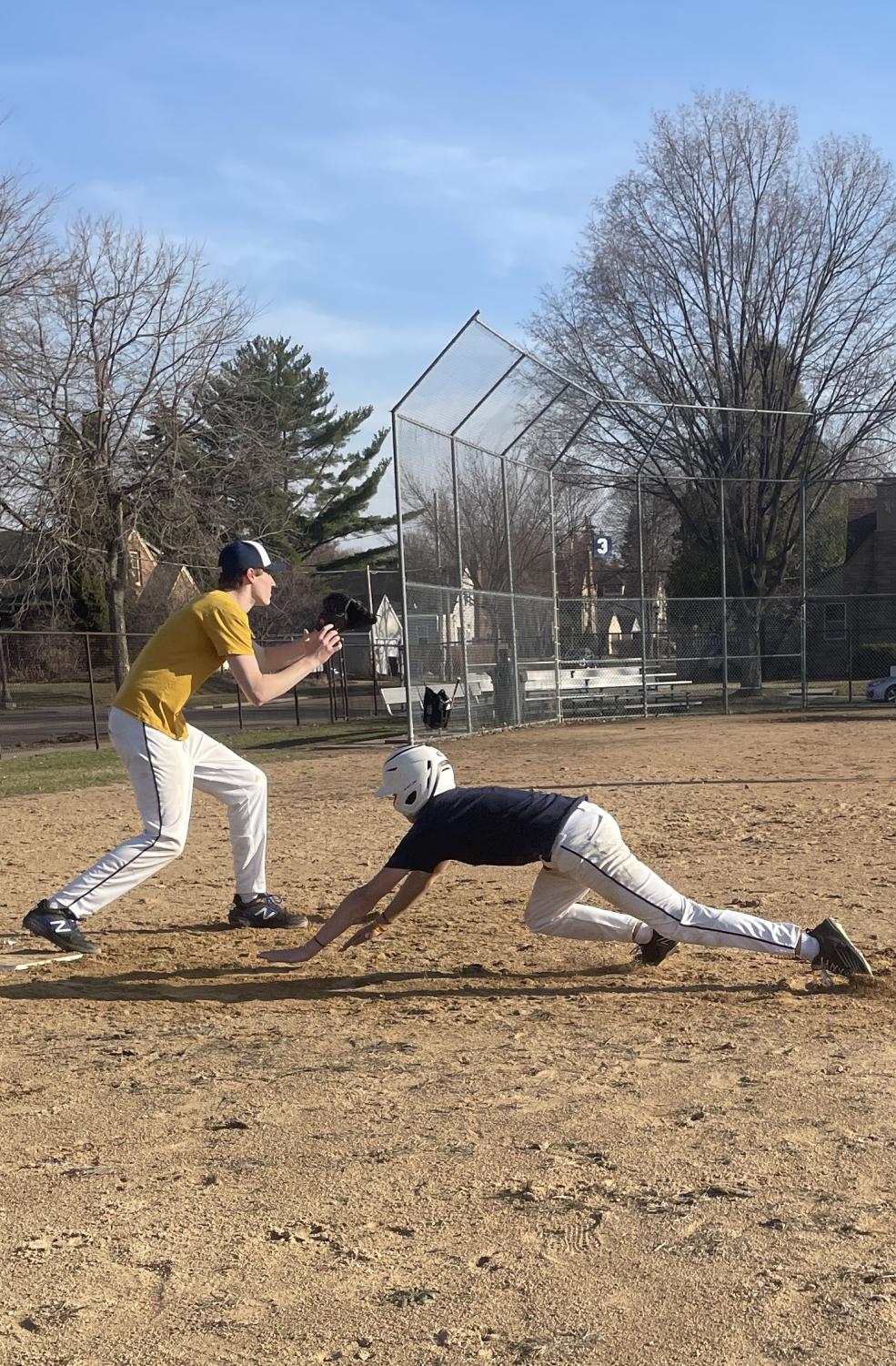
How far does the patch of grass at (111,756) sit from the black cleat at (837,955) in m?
10.9

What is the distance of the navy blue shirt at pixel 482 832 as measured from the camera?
5145 mm

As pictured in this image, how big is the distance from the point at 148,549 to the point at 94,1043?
32576mm

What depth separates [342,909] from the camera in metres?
5.24

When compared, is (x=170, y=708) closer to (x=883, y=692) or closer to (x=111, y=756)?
(x=111, y=756)

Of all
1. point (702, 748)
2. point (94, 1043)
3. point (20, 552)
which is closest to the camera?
point (94, 1043)

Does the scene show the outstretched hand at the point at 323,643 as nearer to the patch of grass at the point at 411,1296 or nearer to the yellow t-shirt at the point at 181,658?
the yellow t-shirt at the point at 181,658

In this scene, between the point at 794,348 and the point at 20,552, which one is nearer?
the point at 20,552

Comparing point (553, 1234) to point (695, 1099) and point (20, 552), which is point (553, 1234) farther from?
point (20, 552)

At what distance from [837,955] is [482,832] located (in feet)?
4.92

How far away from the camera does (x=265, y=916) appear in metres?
6.71

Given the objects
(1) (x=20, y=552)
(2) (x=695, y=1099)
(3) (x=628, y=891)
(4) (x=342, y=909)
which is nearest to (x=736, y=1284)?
(2) (x=695, y=1099)

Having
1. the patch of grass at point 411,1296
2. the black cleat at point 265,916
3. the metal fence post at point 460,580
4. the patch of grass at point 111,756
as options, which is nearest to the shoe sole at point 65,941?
the black cleat at point 265,916

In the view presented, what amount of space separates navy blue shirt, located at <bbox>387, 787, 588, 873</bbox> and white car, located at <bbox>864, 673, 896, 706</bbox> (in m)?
22.6

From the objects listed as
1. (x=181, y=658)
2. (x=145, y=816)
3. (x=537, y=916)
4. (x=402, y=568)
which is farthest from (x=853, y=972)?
(x=402, y=568)
